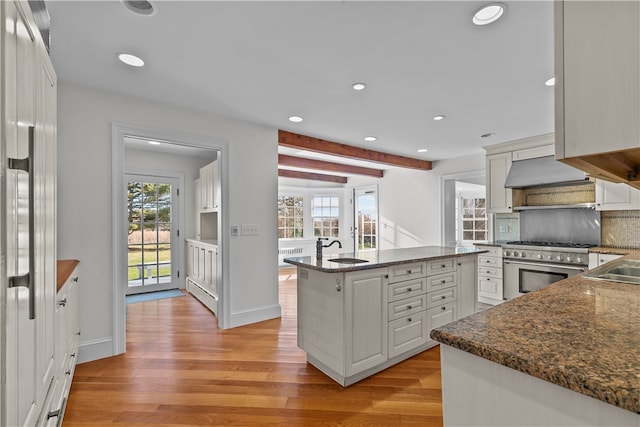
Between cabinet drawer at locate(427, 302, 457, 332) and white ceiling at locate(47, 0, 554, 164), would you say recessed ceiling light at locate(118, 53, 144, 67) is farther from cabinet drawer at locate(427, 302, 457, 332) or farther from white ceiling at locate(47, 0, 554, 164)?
cabinet drawer at locate(427, 302, 457, 332)

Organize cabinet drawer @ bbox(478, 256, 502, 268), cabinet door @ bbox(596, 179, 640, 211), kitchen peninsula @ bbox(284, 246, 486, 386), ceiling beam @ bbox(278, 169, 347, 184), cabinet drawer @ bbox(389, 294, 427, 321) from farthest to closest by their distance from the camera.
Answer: ceiling beam @ bbox(278, 169, 347, 184) → cabinet drawer @ bbox(478, 256, 502, 268) → cabinet door @ bbox(596, 179, 640, 211) → cabinet drawer @ bbox(389, 294, 427, 321) → kitchen peninsula @ bbox(284, 246, 486, 386)

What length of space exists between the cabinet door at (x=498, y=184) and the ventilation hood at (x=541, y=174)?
0.48 feet

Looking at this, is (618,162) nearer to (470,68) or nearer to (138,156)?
(470,68)

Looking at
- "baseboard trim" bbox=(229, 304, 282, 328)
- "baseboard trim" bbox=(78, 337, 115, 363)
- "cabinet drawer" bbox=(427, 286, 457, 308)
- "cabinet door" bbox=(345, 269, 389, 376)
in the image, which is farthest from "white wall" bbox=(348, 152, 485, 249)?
"baseboard trim" bbox=(78, 337, 115, 363)

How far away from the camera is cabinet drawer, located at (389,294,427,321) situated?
8.29 ft

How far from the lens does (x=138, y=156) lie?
4.90 m

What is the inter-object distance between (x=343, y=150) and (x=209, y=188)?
6.76ft

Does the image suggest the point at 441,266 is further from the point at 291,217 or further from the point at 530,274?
the point at 291,217

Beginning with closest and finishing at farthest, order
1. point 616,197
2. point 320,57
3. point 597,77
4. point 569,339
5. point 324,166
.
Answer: point 597,77, point 569,339, point 320,57, point 616,197, point 324,166

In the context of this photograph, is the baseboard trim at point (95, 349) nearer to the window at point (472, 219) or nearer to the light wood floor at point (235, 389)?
the light wood floor at point (235, 389)

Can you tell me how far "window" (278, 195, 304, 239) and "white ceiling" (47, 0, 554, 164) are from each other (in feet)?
14.1

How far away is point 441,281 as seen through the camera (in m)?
2.94

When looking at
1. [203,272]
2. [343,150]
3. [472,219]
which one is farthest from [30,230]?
[472,219]

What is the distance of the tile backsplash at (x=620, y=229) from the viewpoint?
356 cm
